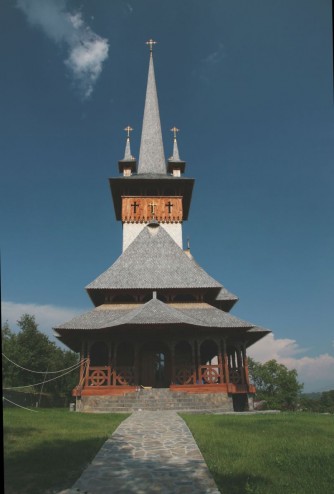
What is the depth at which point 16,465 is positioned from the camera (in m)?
6.16

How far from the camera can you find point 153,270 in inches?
956

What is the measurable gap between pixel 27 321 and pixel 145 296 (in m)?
23.5

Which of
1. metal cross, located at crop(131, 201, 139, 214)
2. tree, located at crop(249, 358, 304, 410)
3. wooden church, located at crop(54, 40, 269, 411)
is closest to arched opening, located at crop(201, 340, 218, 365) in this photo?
wooden church, located at crop(54, 40, 269, 411)

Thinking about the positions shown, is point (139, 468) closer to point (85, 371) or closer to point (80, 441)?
point (80, 441)

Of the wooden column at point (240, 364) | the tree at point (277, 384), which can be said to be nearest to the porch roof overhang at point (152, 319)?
the wooden column at point (240, 364)

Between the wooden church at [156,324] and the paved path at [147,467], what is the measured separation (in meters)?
9.60

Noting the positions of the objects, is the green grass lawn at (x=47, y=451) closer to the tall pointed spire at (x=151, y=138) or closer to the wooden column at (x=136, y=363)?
the wooden column at (x=136, y=363)

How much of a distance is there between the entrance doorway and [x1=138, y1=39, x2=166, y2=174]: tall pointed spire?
1747cm

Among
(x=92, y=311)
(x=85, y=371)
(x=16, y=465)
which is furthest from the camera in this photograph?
(x=92, y=311)

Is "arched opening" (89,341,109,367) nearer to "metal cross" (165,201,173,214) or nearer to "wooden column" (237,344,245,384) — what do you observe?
"wooden column" (237,344,245,384)

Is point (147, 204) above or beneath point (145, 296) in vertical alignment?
above

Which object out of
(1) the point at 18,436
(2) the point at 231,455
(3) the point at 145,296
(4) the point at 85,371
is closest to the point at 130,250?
(3) the point at 145,296

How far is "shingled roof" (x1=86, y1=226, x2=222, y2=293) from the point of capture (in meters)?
22.9

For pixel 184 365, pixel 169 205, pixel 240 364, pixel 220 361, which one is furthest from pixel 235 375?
pixel 169 205
